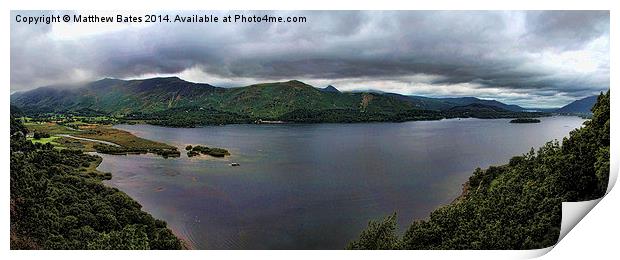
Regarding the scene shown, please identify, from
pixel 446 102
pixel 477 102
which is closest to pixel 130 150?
pixel 446 102

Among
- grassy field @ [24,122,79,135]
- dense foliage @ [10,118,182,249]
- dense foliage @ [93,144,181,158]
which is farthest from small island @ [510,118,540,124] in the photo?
grassy field @ [24,122,79,135]

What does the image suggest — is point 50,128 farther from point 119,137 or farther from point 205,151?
point 205,151

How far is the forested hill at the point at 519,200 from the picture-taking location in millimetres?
5688

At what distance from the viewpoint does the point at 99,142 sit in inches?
241

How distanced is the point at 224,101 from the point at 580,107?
4.62 meters

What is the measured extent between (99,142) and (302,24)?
2.98m

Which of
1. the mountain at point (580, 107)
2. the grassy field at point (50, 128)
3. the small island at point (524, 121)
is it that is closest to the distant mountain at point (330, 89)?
the small island at point (524, 121)

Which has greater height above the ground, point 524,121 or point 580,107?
point 580,107

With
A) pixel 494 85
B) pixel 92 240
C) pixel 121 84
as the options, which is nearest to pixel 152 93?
pixel 121 84

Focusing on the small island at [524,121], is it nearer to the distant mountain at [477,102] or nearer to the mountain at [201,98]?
the distant mountain at [477,102]

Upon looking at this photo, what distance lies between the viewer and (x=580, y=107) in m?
6.16

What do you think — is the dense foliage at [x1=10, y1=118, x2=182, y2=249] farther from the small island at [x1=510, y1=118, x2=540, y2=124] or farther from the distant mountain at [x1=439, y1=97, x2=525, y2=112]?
the small island at [x1=510, y1=118, x2=540, y2=124]

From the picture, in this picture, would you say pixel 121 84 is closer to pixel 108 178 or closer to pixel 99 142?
pixel 99 142

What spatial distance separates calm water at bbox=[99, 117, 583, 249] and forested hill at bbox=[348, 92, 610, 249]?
13cm
